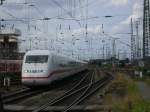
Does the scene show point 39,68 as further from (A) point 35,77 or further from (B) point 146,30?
(B) point 146,30

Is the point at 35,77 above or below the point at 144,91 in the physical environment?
above

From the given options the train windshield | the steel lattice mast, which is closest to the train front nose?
the train windshield

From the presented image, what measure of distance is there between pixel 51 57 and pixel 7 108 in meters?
14.7

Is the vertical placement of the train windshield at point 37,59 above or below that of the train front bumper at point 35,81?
above

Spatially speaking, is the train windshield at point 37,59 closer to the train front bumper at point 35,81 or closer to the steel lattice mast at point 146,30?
the train front bumper at point 35,81

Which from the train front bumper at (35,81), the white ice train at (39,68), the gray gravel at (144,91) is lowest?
the gray gravel at (144,91)

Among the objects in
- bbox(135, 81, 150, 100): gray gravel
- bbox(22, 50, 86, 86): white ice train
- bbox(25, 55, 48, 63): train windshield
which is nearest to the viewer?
bbox(135, 81, 150, 100): gray gravel

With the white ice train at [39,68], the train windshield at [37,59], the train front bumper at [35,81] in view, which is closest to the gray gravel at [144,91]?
the white ice train at [39,68]

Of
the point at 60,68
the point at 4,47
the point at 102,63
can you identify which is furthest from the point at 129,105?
the point at 102,63

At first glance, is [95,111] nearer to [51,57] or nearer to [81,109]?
[81,109]

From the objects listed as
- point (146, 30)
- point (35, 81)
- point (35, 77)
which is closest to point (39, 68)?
point (35, 77)

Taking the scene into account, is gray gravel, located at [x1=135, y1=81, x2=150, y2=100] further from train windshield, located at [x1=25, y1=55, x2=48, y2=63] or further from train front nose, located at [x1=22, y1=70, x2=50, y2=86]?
train windshield, located at [x1=25, y1=55, x2=48, y2=63]

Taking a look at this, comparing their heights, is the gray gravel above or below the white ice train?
below

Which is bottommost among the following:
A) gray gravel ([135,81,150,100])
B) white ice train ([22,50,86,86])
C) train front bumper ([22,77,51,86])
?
gray gravel ([135,81,150,100])
